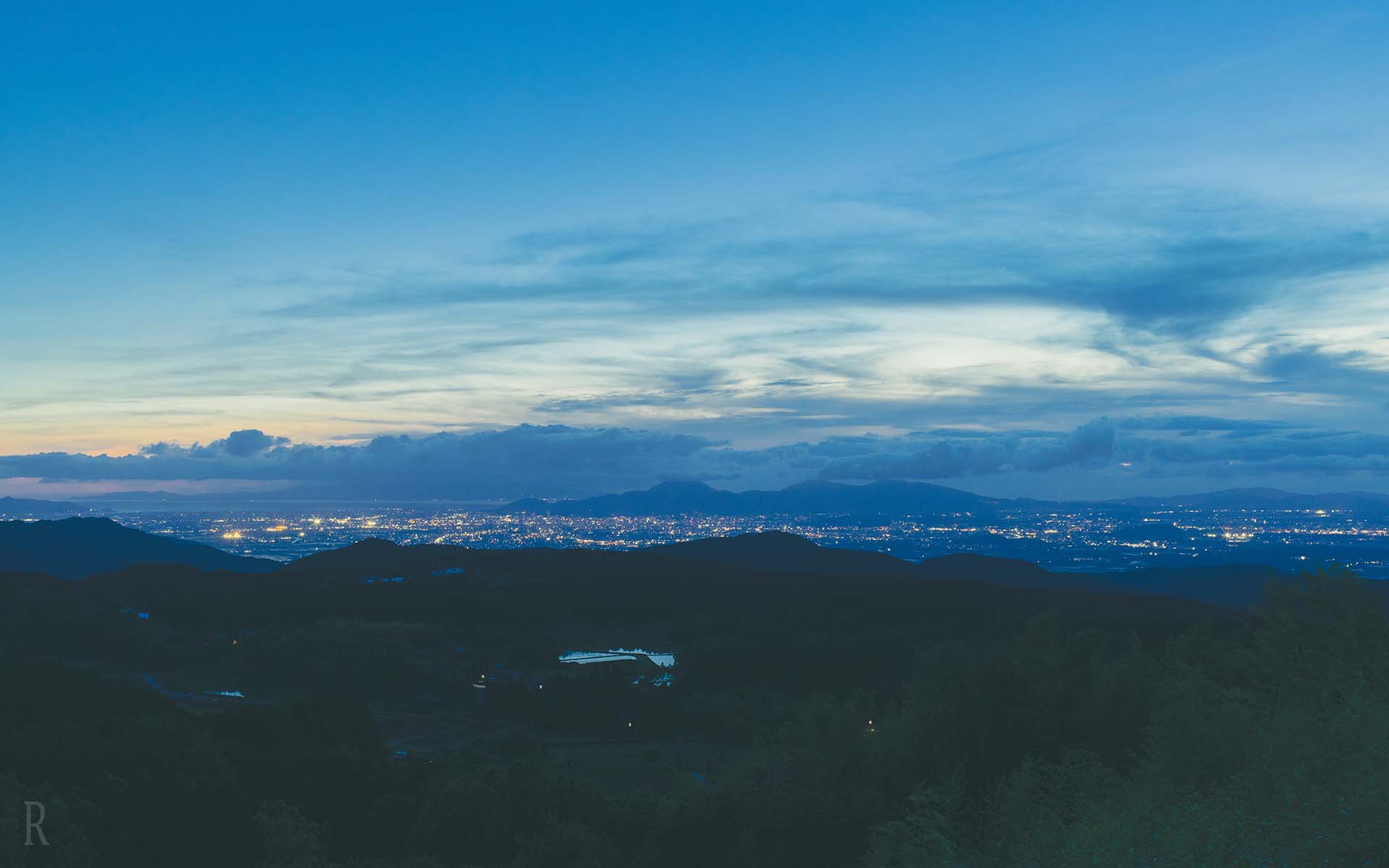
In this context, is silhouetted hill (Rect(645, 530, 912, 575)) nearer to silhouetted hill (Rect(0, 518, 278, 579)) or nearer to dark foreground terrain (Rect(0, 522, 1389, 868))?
dark foreground terrain (Rect(0, 522, 1389, 868))

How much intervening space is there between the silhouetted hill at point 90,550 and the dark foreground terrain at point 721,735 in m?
48.2

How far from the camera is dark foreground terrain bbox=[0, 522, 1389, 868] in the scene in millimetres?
18188

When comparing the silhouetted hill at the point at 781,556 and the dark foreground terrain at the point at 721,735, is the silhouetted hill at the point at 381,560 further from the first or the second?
the silhouetted hill at the point at 781,556

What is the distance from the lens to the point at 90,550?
144 metres

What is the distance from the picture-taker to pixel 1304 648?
30969mm

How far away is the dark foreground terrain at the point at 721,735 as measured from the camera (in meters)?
18.2

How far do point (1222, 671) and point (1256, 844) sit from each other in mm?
26716

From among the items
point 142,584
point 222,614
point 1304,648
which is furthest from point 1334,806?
point 142,584

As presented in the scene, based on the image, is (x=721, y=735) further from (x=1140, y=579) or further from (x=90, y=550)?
(x=90, y=550)

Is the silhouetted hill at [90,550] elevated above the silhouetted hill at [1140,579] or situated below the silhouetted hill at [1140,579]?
below

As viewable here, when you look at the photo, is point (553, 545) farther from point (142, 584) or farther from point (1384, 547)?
point (1384, 547)

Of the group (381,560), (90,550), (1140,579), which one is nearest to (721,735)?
(1140,579)

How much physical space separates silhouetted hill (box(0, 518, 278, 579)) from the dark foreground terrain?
1896 inches

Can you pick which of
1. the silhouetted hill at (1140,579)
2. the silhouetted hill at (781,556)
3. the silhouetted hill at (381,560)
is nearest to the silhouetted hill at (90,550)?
the silhouetted hill at (381,560)
